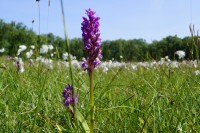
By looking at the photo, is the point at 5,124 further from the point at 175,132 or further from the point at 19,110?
the point at 175,132

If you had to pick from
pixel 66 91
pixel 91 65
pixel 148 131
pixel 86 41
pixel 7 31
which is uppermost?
pixel 7 31

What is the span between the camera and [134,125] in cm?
232

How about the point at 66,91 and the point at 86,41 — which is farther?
the point at 66,91

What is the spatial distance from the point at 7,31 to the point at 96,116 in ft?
320

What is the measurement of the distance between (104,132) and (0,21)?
102 m

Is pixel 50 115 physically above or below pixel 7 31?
below

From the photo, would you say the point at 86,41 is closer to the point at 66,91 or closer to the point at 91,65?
the point at 91,65

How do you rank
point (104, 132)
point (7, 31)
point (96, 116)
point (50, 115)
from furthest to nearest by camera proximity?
point (7, 31)
point (50, 115)
point (96, 116)
point (104, 132)

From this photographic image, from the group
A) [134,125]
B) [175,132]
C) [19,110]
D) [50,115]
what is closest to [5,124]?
[19,110]

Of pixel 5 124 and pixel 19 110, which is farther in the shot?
pixel 19 110

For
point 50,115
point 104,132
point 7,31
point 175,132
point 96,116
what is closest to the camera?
point 175,132

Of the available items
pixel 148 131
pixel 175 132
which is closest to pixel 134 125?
pixel 148 131

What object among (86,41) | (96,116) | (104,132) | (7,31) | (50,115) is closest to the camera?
(86,41)

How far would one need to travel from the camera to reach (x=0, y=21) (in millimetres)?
98188
